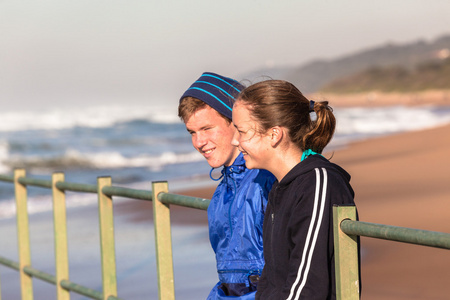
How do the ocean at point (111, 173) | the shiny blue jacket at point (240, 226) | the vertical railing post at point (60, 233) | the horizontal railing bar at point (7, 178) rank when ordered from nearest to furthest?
the shiny blue jacket at point (240, 226), the vertical railing post at point (60, 233), the horizontal railing bar at point (7, 178), the ocean at point (111, 173)

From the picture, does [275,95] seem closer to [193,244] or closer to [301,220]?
[301,220]

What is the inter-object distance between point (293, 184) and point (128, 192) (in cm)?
128

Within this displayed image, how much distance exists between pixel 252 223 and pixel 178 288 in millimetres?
3740

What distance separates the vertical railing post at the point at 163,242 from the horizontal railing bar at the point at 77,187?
24.4 inches

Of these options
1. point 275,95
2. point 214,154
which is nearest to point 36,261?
Answer: point 214,154

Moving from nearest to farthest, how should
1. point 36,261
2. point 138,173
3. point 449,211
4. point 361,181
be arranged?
point 36,261 → point 449,211 → point 361,181 → point 138,173

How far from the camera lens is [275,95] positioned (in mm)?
1956

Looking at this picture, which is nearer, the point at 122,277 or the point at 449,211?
the point at 122,277

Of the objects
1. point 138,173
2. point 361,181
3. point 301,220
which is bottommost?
point 301,220

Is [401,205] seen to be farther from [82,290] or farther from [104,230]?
[104,230]

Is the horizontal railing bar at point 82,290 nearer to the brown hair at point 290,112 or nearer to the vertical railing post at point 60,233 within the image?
the vertical railing post at point 60,233

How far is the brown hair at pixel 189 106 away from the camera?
2457 millimetres

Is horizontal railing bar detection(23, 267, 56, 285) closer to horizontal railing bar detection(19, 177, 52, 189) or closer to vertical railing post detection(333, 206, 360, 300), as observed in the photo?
horizontal railing bar detection(19, 177, 52, 189)

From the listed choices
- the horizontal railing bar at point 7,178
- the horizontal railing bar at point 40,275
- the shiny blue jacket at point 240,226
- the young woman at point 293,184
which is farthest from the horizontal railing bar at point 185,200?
the horizontal railing bar at point 7,178
